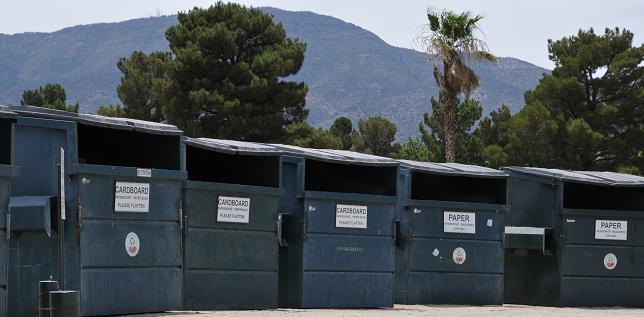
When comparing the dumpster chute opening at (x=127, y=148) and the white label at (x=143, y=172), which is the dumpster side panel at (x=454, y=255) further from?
the white label at (x=143, y=172)

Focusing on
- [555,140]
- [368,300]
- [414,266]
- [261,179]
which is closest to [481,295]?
[414,266]

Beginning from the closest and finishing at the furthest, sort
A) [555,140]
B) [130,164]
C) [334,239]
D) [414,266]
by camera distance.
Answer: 1. [130,164]
2. [334,239]
3. [414,266]
4. [555,140]

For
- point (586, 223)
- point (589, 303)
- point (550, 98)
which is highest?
point (550, 98)

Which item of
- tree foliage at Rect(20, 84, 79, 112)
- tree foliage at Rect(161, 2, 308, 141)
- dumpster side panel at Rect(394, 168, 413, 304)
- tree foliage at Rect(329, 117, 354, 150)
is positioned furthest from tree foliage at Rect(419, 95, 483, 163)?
dumpster side panel at Rect(394, 168, 413, 304)

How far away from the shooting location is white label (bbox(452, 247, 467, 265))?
1631 cm

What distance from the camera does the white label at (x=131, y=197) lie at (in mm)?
11680

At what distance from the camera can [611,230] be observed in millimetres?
17094

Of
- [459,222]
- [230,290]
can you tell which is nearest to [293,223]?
[230,290]

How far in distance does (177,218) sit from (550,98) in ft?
114

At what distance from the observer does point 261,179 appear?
13.9 metres

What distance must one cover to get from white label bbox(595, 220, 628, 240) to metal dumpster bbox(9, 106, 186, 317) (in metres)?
6.97

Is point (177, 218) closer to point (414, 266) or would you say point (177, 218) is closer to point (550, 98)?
point (414, 266)

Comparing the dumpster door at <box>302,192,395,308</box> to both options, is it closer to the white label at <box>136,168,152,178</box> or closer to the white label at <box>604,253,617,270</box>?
the white label at <box>136,168,152,178</box>

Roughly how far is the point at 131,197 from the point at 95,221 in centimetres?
53
